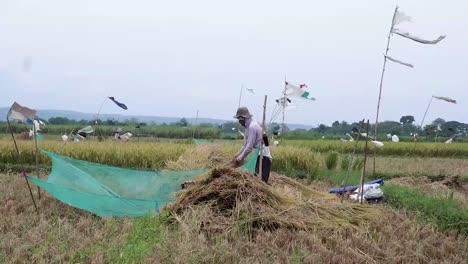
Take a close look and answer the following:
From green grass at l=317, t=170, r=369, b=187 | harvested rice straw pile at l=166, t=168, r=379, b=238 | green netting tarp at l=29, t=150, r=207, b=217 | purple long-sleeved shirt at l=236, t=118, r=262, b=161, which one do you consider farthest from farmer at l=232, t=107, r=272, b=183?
green grass at l=317, t=170, r=369, b=187

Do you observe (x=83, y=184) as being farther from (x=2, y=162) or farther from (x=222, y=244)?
(x=2, y=162)

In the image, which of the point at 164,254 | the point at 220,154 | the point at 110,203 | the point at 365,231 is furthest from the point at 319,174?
the point at 164,254

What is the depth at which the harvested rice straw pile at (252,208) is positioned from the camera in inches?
173

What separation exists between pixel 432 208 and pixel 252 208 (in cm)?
226

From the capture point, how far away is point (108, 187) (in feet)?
18.1

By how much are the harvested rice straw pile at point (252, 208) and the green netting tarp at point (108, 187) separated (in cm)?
43

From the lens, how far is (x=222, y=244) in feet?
12.6

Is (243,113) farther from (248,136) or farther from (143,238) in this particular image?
(143,238)

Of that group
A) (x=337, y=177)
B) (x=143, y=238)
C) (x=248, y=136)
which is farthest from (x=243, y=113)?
(x=337, y=177)

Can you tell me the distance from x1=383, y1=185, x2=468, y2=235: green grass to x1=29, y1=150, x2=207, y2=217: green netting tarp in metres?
2.57

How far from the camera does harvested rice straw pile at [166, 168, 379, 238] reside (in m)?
4.41

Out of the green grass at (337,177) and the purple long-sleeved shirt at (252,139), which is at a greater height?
the purple long-sleeved shirt at (252,139)

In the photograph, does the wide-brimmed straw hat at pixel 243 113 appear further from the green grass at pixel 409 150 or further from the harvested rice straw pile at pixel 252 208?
the green grass at pixel 409 150

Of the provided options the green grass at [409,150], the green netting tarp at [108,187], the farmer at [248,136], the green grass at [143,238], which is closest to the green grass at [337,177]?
the farmer at [248,136]
